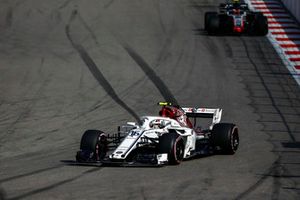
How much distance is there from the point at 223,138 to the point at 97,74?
11.7 m

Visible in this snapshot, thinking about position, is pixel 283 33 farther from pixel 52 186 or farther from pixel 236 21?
pixel 52 186

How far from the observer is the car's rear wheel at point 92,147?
16.8m

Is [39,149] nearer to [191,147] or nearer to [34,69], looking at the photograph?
[191,147]

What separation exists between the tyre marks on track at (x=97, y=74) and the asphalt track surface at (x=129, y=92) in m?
0.04

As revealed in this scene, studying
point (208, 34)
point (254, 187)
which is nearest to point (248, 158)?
point (254, 187)

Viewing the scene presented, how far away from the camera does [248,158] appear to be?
57.9 feet

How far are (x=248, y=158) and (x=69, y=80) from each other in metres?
11.4

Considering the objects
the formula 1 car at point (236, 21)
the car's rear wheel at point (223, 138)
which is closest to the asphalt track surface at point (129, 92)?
the car's rear wheel at point (223, 138)

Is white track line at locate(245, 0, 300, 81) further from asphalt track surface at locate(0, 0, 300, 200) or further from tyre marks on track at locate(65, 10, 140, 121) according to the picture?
tyre marks on track at locate(65, 10, 140, 121)

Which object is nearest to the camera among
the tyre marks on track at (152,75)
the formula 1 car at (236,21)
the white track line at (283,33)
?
the tyre marks on track at (152,75)

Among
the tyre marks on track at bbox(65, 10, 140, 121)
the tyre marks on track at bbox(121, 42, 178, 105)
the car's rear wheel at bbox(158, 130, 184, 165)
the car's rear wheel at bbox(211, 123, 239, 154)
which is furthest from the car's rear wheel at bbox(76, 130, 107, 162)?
the tyre marks on track at bbox(121, 42, 178, 105)

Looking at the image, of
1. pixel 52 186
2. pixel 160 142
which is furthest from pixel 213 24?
pixel 52 186

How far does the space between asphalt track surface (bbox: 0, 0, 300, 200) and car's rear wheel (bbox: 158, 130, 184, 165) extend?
213mm

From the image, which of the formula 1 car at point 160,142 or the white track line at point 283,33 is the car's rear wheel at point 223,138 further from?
the white track line at point 283,33
